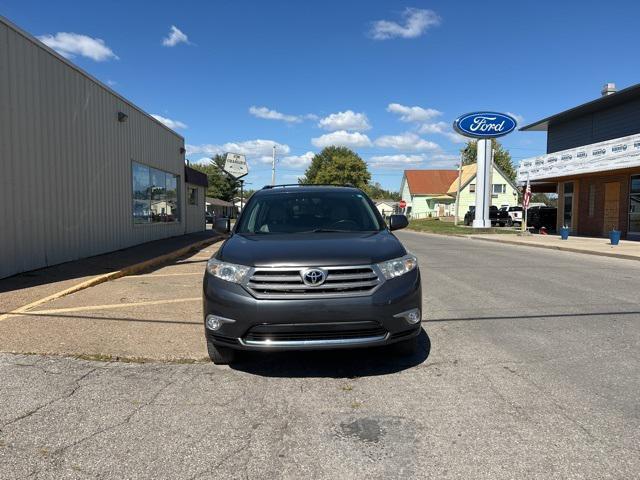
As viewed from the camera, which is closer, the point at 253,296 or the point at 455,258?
the point at 253,296

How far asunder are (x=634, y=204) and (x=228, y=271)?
2480 centimetres

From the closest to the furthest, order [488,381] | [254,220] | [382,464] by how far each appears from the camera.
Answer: [382,464], [488,381], [254,220]

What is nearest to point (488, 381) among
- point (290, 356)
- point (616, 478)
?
point (616, 478)

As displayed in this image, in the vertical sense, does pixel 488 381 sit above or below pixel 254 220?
below

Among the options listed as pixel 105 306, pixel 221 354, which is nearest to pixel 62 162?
pixel 105 306

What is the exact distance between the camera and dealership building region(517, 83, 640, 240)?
Answer: 74.2ft

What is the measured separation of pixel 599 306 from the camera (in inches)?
277

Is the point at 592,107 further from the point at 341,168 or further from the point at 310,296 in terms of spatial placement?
the point at 341,168

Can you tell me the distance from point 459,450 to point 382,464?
0.50 meters

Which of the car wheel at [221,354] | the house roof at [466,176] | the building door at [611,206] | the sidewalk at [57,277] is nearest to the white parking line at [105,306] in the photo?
the sidewalk at [57,277]

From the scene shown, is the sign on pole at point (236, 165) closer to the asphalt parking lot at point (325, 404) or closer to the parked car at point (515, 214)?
the parked car at point (515, 214)

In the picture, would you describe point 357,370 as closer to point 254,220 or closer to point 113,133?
point 254,220

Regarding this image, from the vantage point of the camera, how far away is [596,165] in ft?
76.0

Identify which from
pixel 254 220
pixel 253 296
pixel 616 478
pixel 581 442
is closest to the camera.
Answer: pixel 616 478
